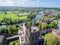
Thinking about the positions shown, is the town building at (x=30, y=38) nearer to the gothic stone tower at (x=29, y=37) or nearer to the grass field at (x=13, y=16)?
the gothic stone tower at (x=29, y=37)

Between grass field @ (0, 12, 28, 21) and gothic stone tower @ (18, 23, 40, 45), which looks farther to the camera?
grass field @ (0, 12, 28, 21)

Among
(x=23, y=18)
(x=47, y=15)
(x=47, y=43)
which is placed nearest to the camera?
(x=47, y=43)

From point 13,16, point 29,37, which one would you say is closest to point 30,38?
point 29,37

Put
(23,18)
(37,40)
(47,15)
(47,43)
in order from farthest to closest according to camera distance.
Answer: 1. (47,15)
2. (23,18)
3. (37,40)
4. (47,43)

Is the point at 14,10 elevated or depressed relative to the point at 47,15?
elevated

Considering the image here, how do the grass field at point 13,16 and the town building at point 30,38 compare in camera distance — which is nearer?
the town building at point 30,38

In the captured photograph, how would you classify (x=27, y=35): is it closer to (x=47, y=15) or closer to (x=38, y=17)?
(x=38, y=17)

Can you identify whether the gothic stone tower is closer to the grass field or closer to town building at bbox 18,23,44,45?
town building at bbox 18,23,44,45

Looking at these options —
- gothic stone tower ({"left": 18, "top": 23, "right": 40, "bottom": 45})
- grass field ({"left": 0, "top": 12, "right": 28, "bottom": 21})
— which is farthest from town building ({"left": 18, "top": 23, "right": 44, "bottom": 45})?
grass field ({"left": 0, "top": 12, "right": 28, "bottom": 21})

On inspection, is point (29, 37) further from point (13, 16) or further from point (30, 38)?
point (13, 16)

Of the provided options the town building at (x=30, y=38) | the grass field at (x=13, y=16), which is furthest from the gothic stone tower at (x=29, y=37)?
the grass field at (x=13, y=16)

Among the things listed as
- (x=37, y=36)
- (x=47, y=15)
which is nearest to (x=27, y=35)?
(x=37, y=36)
